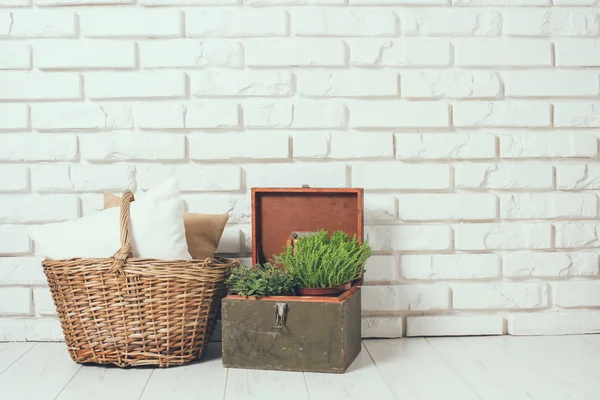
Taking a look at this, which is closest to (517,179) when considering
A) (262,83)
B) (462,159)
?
(462,159)

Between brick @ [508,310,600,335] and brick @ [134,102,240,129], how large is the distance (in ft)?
3.56

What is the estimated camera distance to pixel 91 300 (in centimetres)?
166

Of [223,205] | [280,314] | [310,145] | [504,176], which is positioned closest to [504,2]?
[504,176]

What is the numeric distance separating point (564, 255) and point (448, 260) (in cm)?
37

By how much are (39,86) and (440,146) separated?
49.4 inches

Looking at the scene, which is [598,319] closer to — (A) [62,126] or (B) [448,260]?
(B) [448,260]

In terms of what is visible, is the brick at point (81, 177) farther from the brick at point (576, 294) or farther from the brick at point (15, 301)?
the brick at point (576, 294)

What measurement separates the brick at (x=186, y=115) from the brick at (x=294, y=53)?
6.6 inches

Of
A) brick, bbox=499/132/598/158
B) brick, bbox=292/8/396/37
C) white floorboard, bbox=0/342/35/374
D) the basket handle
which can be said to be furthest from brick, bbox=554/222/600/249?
white floorboard, bbox=0/342/35/374

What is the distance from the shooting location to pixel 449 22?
2010 millimetres

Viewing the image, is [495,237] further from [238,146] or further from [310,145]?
[238,146]

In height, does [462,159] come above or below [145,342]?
above

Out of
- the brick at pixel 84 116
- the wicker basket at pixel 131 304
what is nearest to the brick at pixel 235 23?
the brick at pixel 84 116

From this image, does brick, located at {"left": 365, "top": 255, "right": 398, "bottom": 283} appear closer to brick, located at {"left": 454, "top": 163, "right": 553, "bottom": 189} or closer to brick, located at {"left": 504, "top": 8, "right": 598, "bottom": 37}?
brick, located at {"left": 454, "top": 163, "right": 553, "bottom": 189}
